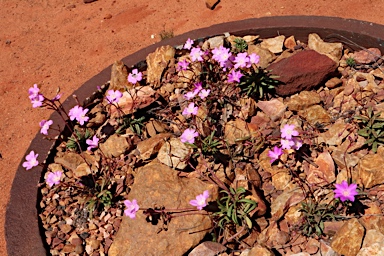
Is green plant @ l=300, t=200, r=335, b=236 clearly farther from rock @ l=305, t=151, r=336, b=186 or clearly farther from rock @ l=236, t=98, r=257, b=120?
rock @ l=236, t=98, r=257, b=120

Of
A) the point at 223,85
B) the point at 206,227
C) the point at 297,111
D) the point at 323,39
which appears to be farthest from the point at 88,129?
the point at 323,39

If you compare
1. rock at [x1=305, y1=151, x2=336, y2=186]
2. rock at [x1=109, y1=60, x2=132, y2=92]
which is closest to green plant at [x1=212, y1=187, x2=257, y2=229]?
rock at [x1=305, y1=151, x2=336, y2=186]

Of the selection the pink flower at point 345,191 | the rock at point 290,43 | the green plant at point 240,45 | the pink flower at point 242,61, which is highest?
the pink flower at point 242,61

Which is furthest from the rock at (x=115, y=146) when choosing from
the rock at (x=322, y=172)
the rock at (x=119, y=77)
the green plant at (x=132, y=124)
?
the rock at (x=322, y=172)

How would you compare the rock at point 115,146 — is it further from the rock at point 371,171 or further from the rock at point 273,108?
the rock at point 371,171

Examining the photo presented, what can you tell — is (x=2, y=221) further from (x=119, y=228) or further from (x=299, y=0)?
(x=299, y=0)
